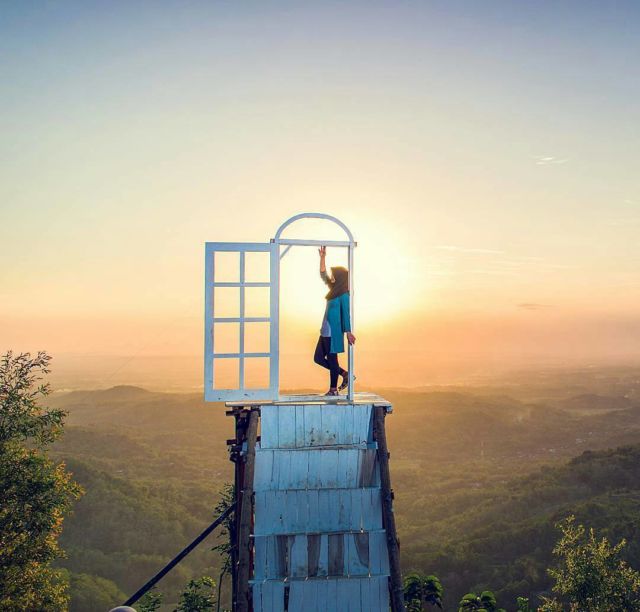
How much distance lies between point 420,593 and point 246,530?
41.4ft

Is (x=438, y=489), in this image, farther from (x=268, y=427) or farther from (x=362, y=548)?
(x=268, y=427)

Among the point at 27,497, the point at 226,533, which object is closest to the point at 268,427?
the point at 27,497

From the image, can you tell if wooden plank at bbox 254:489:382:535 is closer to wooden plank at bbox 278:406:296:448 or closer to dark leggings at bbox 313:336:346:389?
wooden plank at bbox 278:406:296:448

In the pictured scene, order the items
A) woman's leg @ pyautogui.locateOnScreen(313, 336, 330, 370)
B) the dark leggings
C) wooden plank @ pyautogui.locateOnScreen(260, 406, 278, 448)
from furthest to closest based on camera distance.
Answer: woman's leg @ pyautogui.locateOnScreen(313, 336, 330, 370)
the dark leggings
wooden plank @ pyautogui.locateOnScreen(260, 406, 278, 448)

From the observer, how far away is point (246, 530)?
9.28 meters

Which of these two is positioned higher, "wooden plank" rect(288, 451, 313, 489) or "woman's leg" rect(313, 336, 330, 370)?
"woman's leg" rect(313, 336, 330, 370)

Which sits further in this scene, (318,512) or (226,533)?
(226,533)

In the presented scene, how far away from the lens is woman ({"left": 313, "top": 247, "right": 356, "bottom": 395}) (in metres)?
11.4

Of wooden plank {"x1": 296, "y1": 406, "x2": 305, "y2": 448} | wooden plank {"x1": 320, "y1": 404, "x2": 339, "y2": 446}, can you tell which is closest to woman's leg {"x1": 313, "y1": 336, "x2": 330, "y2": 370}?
wooden plank {"x1": 320, "y1": 404, "x2": 339, "y2": 446}

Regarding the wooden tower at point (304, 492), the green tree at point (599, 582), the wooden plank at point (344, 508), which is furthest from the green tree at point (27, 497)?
the green tree at point (599, 582)

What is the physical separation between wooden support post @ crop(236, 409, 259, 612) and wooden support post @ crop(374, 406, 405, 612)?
198 centimetres

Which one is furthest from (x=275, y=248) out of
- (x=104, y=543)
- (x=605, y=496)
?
(x=104, y=543)

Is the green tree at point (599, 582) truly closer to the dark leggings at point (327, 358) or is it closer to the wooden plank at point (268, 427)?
the dark leggings at point (327, 358)

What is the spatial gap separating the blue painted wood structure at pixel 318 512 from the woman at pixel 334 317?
1.14m
